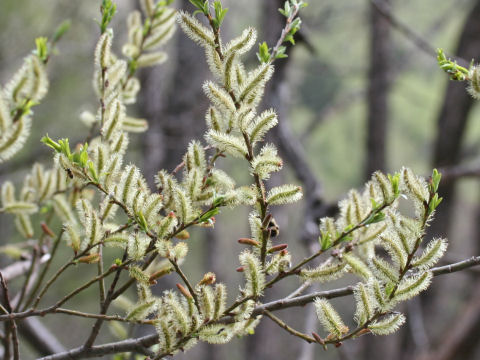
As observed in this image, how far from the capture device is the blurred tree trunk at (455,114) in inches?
107

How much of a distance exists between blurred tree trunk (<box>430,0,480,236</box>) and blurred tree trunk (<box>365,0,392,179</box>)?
1.70 ft

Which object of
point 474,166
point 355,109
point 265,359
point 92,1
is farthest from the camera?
point 355,109

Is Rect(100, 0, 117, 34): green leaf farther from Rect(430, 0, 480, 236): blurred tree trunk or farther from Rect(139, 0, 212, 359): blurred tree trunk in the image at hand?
Rect(430, 0, 480, 236): blurred tree trunk

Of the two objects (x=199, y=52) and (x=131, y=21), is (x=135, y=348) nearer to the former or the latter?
(x=131, y=21)

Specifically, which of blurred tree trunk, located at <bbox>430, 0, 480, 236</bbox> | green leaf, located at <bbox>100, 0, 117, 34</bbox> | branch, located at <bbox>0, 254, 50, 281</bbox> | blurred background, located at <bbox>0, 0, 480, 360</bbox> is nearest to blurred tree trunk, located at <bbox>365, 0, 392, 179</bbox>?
blurred background, located at <bbox>0, 0, 480, 360</bbox>

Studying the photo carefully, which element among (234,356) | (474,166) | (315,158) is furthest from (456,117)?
(234,356)

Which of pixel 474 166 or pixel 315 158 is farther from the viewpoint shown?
pixel 315 158

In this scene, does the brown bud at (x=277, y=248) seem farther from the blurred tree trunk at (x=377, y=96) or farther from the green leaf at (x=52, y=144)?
the blurred tree trunk at (x=377, y=96)

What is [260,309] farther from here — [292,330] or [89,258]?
[89,258]

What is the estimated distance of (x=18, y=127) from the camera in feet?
2.19

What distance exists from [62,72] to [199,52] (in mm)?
2301

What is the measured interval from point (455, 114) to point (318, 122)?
82 cm

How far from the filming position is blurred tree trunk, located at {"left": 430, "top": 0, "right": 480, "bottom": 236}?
273 centimetres

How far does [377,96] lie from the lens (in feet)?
11.8
